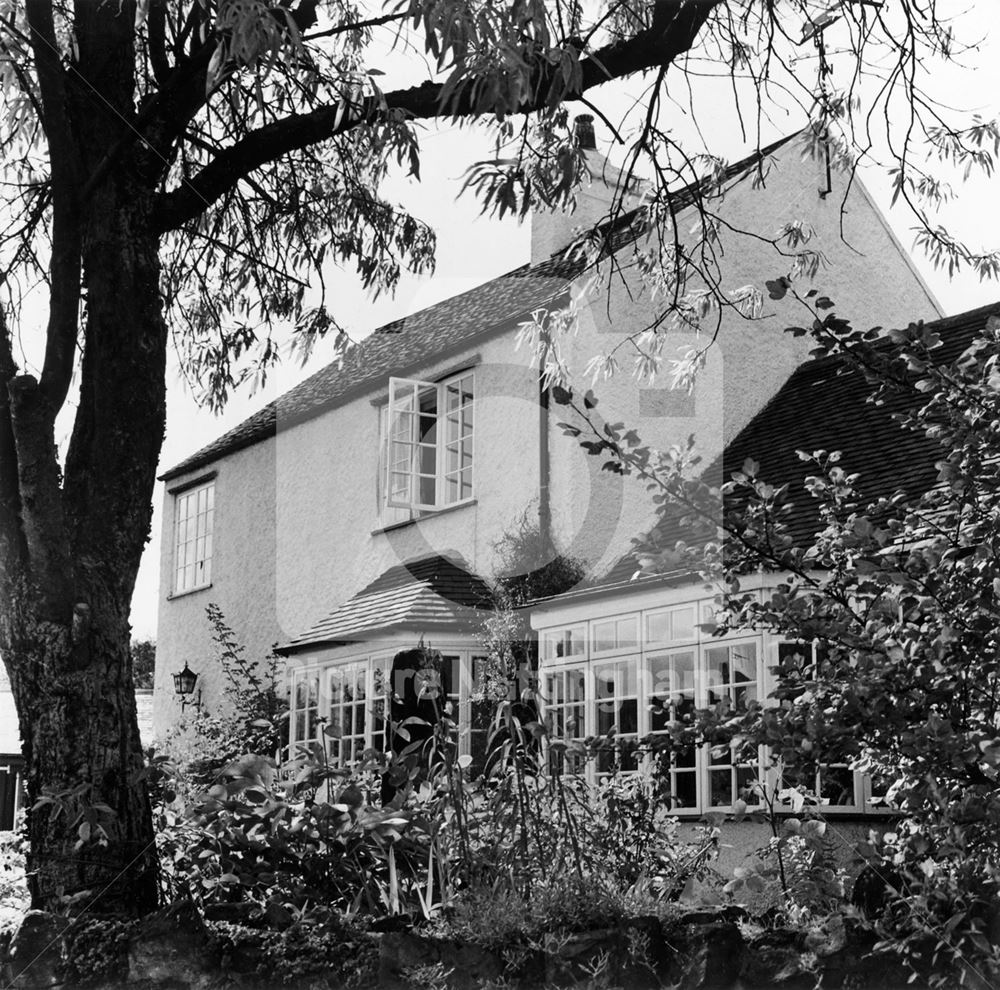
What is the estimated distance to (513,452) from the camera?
560 inches

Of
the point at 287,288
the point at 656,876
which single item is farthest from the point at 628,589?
the point at 656,876

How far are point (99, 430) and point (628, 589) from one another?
586 cm

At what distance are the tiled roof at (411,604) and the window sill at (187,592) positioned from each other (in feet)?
14.8

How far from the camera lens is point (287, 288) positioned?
925 cm

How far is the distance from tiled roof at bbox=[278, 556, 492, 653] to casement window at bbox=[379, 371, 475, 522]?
827 millimetres

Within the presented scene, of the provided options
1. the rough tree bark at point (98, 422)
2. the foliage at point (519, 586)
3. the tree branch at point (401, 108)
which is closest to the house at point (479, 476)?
the foliage at point (519, 586)

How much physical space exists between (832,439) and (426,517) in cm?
517

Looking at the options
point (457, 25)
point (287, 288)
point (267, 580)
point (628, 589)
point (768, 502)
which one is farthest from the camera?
point (267, 580)

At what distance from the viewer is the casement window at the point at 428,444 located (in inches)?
600

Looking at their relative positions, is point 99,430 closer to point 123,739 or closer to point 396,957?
point 123,739

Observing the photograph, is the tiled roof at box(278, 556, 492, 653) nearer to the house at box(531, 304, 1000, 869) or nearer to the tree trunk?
the house at box(531, 304, 1000, 869)

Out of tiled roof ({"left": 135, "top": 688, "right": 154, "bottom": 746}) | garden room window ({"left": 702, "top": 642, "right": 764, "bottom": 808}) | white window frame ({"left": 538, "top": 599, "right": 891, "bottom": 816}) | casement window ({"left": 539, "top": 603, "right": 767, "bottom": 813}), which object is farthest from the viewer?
tiled roof ({"left": 135, "top": 688, "right": 154, "bottom": 746})

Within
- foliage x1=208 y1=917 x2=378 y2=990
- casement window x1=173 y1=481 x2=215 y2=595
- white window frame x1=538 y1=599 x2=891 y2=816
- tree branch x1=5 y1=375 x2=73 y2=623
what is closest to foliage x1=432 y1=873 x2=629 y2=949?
foliage x1=208 y1=917 x2=378 y2=990

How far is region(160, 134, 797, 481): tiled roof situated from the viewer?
14.8m
